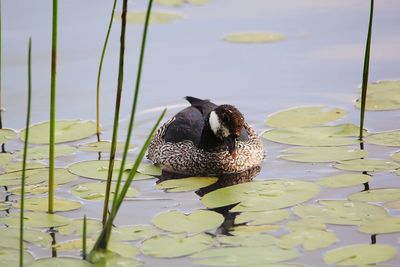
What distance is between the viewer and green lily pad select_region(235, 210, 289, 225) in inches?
291

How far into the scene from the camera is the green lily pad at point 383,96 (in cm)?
1010

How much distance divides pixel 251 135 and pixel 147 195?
5.17ft

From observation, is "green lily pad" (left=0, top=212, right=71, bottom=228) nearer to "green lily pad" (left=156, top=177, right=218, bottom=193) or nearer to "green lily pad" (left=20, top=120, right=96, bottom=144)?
"green lily pad" (left=156, top=177, right=218, bottom=193)

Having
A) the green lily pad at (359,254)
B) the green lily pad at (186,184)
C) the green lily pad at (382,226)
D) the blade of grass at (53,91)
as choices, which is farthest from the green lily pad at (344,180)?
the blade of grass at (53,91)

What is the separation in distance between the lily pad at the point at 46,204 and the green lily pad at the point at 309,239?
1843 millimetres

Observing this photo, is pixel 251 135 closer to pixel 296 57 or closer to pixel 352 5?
pixel 296 57

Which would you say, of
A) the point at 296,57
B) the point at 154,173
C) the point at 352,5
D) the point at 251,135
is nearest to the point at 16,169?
the point at 154,173

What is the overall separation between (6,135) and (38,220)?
2.45 metres

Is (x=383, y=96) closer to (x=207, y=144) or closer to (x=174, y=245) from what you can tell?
(x=207, y=144)

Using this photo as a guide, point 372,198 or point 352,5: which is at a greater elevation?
point 352,5

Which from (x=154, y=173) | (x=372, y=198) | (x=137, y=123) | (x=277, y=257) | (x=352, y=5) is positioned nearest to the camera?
(x=277, y=257)

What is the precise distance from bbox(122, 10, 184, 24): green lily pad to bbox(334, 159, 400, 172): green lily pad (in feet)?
15.9

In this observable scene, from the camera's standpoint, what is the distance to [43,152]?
937 centimetres

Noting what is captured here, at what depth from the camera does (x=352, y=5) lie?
523 inches
